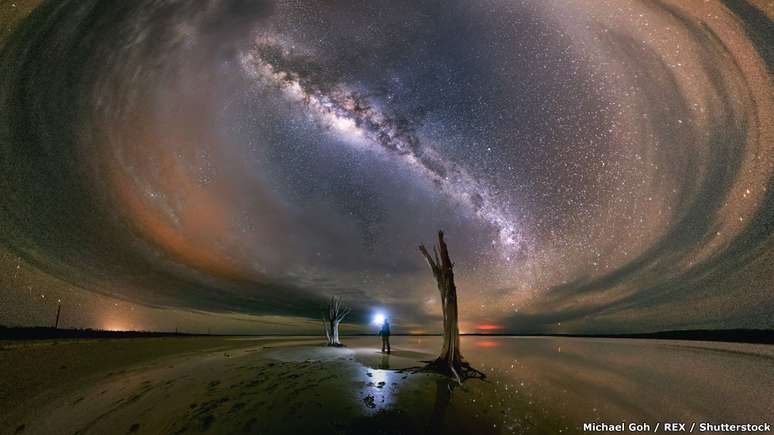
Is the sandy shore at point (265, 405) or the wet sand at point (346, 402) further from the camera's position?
the wet sand at point (346, 402)

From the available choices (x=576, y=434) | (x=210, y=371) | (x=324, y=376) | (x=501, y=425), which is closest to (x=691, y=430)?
(x=576, y=434)

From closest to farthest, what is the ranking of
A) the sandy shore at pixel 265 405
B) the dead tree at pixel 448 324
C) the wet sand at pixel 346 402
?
the sandy shore at pixel 265 405
the wet sand at pixel 346 402
the dead tree at pixel 448 324

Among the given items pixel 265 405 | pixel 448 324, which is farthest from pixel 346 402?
pixel 448 324

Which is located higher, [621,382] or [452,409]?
[452,409]

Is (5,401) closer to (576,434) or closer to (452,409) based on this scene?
(452,409)

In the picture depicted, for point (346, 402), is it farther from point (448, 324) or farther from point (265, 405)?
point (448, 324)

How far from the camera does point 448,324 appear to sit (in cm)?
1616

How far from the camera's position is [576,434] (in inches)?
317

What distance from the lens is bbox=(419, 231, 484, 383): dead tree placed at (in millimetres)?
15453

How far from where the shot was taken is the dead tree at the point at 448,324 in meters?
15.5

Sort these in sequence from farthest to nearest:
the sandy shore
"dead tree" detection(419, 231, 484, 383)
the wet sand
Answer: "dead tree" detection(419, 231, 484, 383)
the wet sand
the sandy shore

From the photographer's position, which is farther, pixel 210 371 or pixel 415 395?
pixel 210 371

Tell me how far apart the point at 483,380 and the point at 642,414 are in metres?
5.62

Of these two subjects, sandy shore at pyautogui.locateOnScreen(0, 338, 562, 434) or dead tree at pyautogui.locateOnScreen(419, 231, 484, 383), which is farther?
dead tree at pyautogui.locateOnScreen(419, 231, 484, 383)
